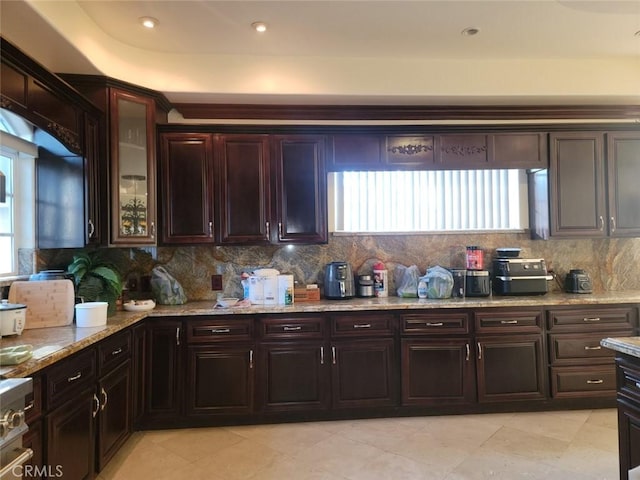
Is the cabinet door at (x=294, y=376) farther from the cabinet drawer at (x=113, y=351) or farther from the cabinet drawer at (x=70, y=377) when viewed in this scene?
the cabinet drawer at (x=70, y=377)

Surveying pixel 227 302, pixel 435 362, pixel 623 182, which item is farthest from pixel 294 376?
pixel 623 182

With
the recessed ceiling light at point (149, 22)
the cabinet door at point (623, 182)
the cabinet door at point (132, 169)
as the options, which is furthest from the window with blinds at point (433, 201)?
the recessed ceiling light at point (149, 22)

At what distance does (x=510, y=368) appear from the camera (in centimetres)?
324

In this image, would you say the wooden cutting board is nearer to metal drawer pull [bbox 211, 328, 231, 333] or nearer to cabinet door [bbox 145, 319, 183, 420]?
cabinet door [bbox 145, 319, 183, 420]

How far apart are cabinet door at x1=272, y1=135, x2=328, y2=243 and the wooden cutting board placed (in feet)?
5.23

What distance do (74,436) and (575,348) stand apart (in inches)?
143

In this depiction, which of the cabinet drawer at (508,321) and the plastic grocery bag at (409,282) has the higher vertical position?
the plastic grocery bag at (409,282)

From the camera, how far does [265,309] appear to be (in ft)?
10.2

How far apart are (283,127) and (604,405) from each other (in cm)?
360

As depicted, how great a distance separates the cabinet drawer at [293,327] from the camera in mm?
3131

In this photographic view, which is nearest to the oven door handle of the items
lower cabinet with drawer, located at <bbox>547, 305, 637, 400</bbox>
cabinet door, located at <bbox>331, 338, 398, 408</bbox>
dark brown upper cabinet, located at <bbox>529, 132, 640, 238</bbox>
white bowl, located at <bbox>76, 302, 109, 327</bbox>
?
white bowl, located at <bbox>76, 302, 109, 327</bbox>

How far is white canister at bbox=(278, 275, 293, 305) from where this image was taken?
331cm

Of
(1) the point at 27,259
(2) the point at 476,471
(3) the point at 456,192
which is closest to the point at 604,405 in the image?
(2) the point at 476,471

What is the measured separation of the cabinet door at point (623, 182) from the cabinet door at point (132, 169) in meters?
4.04
